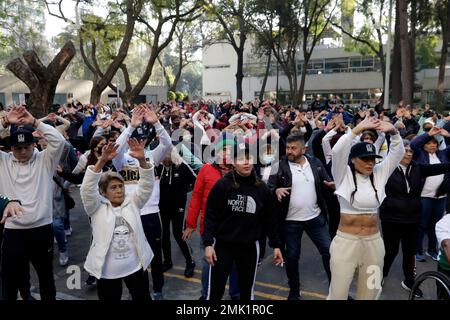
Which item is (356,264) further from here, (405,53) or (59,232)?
(405,53)

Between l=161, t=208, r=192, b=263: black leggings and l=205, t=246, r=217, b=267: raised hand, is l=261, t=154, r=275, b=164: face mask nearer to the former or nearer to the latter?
l=161, t=208, r=192, b=263: black leggings

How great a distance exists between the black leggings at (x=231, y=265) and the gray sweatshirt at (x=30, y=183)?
1735 millimetres

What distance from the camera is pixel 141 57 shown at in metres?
102

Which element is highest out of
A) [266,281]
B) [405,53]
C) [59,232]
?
[405,53]

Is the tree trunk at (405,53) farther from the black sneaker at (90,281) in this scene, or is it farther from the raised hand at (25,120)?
the raised hand at (25,120)

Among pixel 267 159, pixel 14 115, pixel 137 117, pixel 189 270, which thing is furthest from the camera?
pixel 267 159

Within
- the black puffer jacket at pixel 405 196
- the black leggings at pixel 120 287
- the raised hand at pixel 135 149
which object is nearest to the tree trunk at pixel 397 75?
the black puffer jacket at pixel 405 196

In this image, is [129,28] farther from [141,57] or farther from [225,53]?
[141,57]

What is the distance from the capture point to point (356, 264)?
367 cm

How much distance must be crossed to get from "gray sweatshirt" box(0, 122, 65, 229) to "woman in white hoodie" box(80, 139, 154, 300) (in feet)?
2.44

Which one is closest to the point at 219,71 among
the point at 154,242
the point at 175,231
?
the point at 175,231

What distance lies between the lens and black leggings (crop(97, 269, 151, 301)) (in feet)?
11.1

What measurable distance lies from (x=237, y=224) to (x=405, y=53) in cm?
1510
